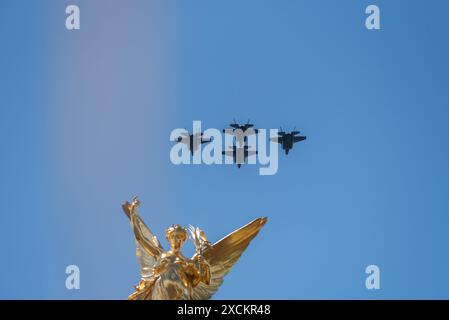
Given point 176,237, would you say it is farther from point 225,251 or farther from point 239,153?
point 239,153

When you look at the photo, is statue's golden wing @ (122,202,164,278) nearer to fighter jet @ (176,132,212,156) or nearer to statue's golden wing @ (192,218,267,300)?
statue's golden wing @ (192,218,267,300)

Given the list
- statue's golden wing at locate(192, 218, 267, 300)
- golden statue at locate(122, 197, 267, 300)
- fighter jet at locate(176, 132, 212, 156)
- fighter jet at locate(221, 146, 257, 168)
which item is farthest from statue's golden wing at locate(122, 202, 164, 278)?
fighter jet at locate(176, 132, 212, 156)

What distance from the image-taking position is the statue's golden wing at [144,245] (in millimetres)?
24891

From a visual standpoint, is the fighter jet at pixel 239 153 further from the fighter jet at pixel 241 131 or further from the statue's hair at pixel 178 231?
the statue's hair at pixel 178 231

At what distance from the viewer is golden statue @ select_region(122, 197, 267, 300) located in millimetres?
24109

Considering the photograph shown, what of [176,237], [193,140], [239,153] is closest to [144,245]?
[176,237]

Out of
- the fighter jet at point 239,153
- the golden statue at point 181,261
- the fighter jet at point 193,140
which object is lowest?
the golden statue at point 181,261

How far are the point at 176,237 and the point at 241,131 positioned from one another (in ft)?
102

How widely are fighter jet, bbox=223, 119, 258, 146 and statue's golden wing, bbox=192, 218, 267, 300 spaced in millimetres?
29549

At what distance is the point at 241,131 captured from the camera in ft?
182

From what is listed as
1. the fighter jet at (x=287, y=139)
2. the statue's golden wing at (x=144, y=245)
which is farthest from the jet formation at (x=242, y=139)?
the statue's golden wing at (x=144, y=245)

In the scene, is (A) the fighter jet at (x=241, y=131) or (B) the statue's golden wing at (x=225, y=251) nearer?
(B) the statue's golden wing at (x=225, y=251)

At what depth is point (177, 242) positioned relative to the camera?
24.7 m
